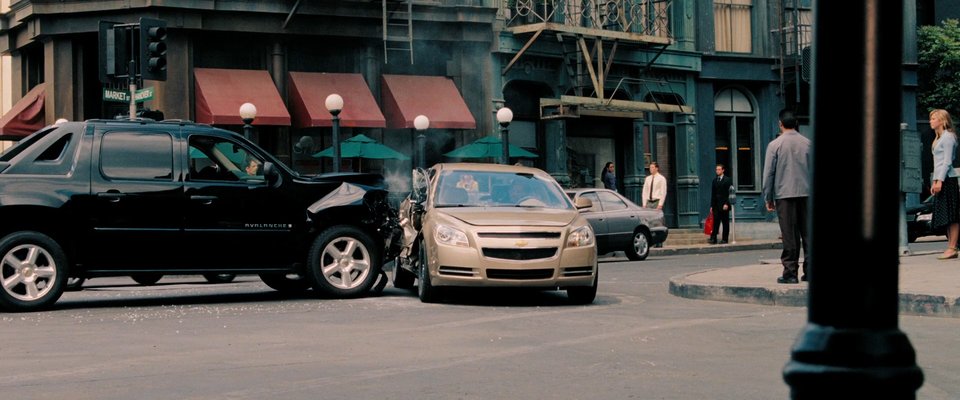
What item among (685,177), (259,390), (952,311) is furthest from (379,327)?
(685,177)

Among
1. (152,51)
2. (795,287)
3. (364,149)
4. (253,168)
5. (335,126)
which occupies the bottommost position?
(795,287)

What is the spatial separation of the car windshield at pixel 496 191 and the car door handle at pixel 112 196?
128 inches

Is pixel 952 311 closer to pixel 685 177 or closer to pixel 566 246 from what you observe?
pixel 566 246

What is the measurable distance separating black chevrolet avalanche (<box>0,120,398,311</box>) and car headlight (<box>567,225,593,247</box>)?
7.17 ft

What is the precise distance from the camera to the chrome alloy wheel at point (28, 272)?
11930mm

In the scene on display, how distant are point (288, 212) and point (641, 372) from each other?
6.60 meters

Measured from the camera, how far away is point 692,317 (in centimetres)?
1117

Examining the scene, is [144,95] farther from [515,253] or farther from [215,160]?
[515,253]

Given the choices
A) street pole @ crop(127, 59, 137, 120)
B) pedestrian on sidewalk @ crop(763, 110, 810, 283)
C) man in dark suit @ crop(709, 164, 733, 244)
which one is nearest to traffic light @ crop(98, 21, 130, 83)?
street pole @ crop(127, 59, 137, 120)

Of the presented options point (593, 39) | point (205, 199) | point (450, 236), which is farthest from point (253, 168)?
point (593, 39)

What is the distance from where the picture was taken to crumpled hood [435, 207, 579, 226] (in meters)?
12.7

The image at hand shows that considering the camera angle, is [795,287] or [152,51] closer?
[795,287]

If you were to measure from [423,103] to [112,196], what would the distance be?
55.7 feet

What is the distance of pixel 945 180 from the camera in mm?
15672
